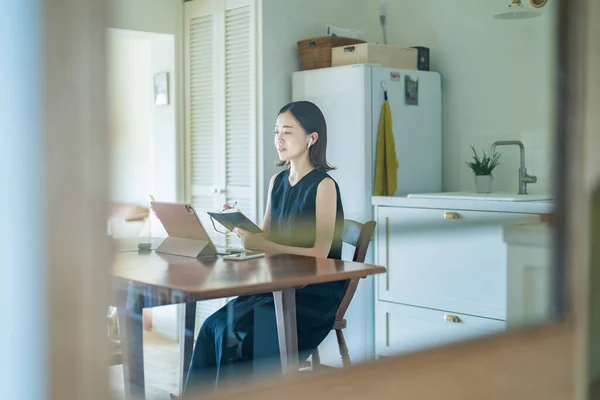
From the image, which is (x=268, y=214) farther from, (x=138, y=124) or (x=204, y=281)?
(x=138, y=124)

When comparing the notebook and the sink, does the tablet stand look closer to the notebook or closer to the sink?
the notebook

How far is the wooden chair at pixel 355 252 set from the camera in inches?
47.6

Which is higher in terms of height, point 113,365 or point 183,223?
point 183,223

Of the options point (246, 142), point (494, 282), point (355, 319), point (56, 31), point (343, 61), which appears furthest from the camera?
point (343, 61)

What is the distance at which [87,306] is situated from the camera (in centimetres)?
70

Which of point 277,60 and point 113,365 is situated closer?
point 113,365

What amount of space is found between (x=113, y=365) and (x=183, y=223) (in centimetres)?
44

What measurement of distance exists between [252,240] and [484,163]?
1.21m

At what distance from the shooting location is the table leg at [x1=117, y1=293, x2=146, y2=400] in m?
0.82

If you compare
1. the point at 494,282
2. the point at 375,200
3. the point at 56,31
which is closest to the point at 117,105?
the point at 56,31

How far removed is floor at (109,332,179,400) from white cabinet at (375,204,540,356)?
0.40 metres

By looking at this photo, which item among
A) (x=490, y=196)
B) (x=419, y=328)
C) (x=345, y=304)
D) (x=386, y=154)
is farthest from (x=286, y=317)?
(x=386, y=154)

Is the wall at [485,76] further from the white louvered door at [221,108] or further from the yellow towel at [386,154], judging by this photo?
the white louvered door at [221,108]

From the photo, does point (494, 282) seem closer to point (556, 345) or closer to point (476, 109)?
point (556, 345)
